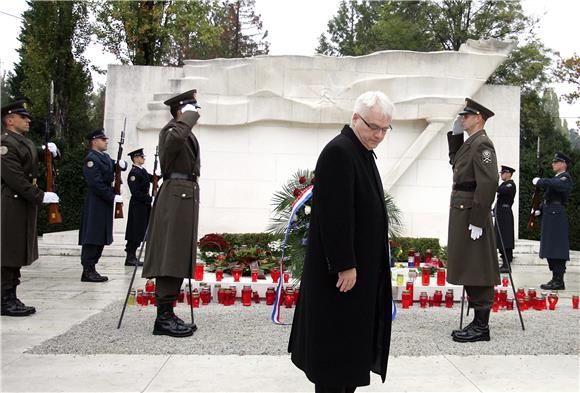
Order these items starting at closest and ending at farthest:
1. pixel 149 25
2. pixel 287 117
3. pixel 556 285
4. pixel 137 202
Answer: pixel 556 285, pixel 137 202, pixel 287 117, pixel 149 25

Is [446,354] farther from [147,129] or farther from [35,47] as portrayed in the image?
[35,47]

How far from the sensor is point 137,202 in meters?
9.32

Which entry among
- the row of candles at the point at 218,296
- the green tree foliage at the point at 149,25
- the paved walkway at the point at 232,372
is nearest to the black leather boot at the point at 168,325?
the paved walkway at the point at 232,372

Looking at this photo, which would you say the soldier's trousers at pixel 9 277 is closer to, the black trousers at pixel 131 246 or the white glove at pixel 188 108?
the white glove at pixel 188 108

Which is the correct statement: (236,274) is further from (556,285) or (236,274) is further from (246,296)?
(556,285)

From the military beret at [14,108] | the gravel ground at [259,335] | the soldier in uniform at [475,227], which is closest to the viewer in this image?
the gravel ground at [259,335]

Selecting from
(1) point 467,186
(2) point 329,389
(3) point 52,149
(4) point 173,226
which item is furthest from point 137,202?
(2) point 329,389

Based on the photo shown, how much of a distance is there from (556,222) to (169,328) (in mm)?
6140

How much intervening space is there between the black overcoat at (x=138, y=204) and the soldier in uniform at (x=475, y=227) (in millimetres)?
5894

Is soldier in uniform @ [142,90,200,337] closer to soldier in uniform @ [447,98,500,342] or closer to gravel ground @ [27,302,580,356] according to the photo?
gravel ground @ [27,302,580,356]

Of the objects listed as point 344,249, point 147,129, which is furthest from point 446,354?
point 147,129

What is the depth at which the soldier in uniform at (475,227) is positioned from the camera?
452 centimetres

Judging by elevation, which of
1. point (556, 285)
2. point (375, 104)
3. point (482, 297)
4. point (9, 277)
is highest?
point (375, 104)

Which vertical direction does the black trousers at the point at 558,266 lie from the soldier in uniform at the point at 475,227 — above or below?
below
